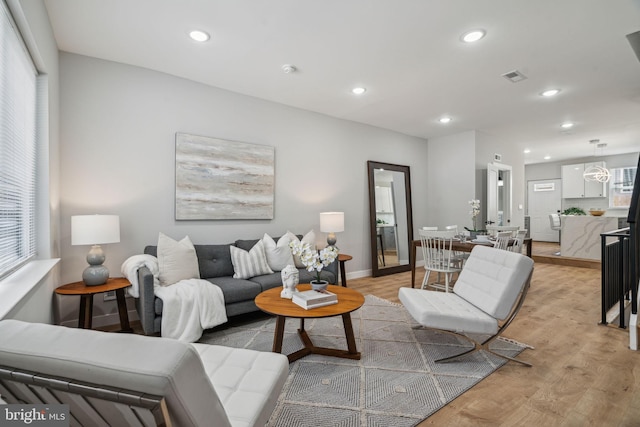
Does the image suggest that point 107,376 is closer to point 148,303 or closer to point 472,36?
point 148,303

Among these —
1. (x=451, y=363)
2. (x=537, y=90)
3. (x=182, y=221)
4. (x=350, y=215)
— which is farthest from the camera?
(x=350, y=215)

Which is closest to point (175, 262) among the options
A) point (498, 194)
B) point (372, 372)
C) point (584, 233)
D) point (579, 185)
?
point (372, 372)

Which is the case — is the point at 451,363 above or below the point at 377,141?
below

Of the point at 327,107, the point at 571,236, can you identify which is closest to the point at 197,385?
the point at 327,107

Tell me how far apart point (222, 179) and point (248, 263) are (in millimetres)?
1102

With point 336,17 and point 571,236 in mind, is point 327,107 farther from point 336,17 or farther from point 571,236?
point 571,236

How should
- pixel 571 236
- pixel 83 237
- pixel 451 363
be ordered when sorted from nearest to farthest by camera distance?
1. pixel 451 363
2. pixel 83 237
3. pixel 571 236

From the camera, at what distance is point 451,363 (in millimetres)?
2340

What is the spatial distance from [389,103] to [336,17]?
209cm

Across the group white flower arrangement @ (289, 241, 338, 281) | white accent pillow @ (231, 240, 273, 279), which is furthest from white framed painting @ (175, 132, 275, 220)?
white flower arrangement @ (289, 241, 338, 281)

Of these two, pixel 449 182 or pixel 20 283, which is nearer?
pixel 20 283

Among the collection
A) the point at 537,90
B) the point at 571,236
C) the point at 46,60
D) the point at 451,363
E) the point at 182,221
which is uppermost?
the point at 537,90

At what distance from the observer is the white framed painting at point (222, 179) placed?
3.48 metres

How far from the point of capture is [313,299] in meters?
2.29
